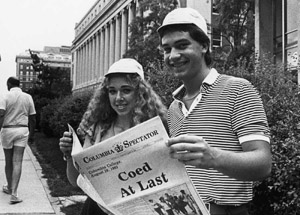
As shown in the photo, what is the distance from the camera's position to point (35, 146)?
50.8 ft

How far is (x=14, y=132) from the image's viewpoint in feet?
21.0

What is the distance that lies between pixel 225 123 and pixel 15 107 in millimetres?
5605

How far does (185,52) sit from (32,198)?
18.9ft

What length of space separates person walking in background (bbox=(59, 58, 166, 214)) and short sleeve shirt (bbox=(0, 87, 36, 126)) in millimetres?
4295

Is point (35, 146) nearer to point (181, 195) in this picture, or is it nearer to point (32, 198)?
point (32, 198)

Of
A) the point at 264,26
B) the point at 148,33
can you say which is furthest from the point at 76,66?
the point at 264,26

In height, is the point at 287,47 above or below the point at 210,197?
above

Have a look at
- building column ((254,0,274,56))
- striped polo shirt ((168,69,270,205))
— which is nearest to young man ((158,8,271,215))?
striped polo shirt ((168,69,270,205))

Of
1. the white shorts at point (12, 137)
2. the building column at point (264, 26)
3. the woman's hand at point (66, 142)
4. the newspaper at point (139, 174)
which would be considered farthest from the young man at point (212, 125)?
the building column at point (264, 26)

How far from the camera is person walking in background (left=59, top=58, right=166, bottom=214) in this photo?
2.43m

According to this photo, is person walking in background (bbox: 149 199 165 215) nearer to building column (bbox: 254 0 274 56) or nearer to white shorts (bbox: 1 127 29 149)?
white shorts (bbox: 1 127 29 149)

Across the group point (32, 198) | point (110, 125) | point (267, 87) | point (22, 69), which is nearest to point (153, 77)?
point (267, 87)

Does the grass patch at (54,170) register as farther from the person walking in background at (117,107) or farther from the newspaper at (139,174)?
the newspaper at (139,174)

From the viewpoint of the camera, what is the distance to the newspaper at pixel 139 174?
58.1 inches
